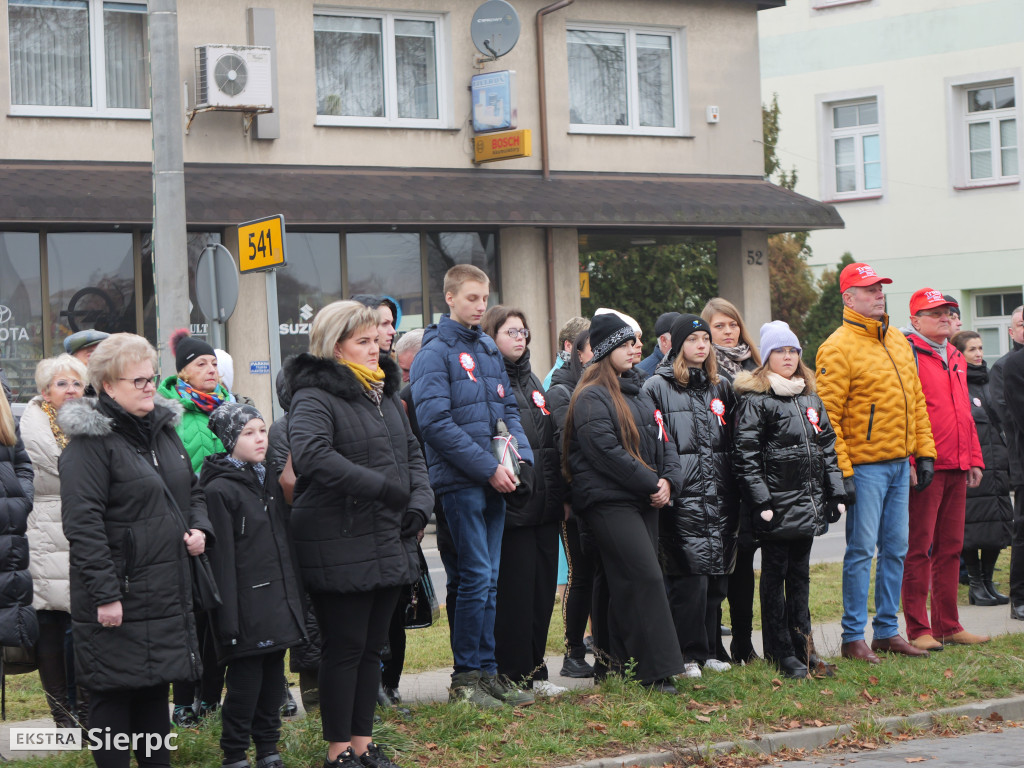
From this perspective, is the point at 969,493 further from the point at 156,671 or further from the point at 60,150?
the point at 60,150

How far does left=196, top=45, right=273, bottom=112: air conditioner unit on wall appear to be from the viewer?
17.3m

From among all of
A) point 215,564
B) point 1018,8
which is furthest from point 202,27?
point 1018,8

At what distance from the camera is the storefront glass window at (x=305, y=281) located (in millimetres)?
18547

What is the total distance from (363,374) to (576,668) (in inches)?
116

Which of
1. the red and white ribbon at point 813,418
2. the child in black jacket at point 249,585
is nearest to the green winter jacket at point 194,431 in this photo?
the child in black jacket at point 249,585

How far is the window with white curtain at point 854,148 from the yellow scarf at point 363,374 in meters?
25.5

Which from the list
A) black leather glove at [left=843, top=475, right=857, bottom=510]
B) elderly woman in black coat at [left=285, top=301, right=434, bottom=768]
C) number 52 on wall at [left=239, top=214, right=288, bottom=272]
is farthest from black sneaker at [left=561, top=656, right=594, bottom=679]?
number 52 on wall at [left=239, top=214, right=288, bottom=272]

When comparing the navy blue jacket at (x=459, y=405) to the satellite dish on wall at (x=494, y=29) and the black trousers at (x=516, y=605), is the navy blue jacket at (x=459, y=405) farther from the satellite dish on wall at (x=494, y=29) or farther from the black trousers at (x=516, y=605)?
the satellite dish on wall at (x=494, y=29)

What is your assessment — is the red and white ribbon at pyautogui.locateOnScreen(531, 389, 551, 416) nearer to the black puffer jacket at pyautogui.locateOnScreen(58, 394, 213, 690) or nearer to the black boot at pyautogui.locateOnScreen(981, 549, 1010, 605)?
the black puffer jacket at pyautogui.locateOnScreen(58, 394, 213, 690)

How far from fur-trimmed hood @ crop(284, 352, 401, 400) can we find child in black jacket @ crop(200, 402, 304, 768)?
0.26 m

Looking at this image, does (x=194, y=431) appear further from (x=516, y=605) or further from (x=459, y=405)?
(x=516, y=605)

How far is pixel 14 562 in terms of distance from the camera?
21.3ft

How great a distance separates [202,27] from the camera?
17766 millimetres

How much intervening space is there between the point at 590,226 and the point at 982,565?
951cm
